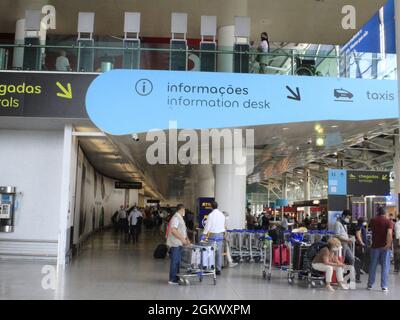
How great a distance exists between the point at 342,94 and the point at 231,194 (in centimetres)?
463

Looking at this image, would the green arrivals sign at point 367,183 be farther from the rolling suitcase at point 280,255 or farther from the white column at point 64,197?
the white column at point 64,197

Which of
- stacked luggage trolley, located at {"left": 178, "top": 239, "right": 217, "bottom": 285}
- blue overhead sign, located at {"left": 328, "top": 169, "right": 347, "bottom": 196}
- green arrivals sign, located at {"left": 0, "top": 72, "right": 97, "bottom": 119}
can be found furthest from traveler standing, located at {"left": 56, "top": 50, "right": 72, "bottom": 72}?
blue overhead sign, located at {"left": 328, "top": 169, "right": 347, "bottom": 196}

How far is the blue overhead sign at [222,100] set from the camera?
428 inches

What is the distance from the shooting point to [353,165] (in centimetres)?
4484

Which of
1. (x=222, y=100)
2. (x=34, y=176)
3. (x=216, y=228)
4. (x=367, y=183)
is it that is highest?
(x=222, y=100)

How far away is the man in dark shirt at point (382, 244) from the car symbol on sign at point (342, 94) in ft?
12.2

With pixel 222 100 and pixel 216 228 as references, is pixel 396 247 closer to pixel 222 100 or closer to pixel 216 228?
pixel 216 228

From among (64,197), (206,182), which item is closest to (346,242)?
(64,197)

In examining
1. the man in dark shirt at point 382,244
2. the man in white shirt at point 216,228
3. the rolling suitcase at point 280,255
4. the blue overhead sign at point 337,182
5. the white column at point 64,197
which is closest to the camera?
the man in dark shirt at point 382,244

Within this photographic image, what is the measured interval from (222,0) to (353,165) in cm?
3387

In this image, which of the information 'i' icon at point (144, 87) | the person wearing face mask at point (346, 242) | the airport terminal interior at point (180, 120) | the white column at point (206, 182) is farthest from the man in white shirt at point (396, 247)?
the white column at point (206, 182)

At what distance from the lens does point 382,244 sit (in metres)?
8.44

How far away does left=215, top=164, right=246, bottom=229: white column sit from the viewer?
47.0 feet

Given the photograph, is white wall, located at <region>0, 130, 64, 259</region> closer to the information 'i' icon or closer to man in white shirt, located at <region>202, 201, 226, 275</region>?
the information 'i' icon
